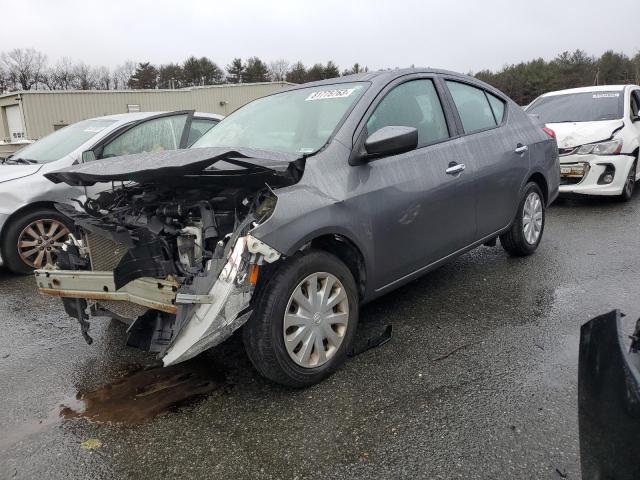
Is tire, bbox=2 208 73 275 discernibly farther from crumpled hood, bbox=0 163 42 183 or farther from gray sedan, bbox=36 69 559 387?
gray sedan, bbox=36 69 559 387

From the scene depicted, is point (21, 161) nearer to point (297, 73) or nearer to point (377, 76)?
point (377, 76)

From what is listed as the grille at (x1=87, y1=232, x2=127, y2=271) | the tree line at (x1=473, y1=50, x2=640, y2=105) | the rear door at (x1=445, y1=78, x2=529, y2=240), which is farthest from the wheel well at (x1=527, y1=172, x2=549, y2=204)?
the tree line at (x1=473, y1=50, x2=640, y2=105)

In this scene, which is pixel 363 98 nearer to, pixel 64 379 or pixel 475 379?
pixel 475 379

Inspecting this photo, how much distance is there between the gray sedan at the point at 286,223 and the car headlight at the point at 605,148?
3.99 metres

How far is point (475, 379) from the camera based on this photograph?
9.31 feet

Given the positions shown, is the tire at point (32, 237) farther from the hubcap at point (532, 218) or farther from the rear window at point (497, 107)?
the hubcap at point (532, 218)

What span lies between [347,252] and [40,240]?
374 centimetres

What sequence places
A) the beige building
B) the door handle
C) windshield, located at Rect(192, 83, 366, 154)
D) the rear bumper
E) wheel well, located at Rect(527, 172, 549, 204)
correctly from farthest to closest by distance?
1. the beige building
2. the rear bumper
3. wheel well, located at Rect(527, 172, 549, 204)
4. the door handle
5. windshield, located at Rect(192, 83, 366, 154)

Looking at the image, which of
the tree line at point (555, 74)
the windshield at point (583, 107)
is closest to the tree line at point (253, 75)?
the tree line at point (555, 74)

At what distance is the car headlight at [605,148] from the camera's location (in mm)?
6988

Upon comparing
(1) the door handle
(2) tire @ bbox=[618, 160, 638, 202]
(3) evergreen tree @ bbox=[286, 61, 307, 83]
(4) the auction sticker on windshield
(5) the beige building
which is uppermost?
(3) evergreen tree @ bbox=[286, 61, 307, 83]

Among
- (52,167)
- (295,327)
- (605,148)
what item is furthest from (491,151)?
(52,167)

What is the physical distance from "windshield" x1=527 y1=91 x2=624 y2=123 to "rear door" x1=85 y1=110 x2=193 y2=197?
5631mm

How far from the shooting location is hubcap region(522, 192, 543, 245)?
4.74 m
